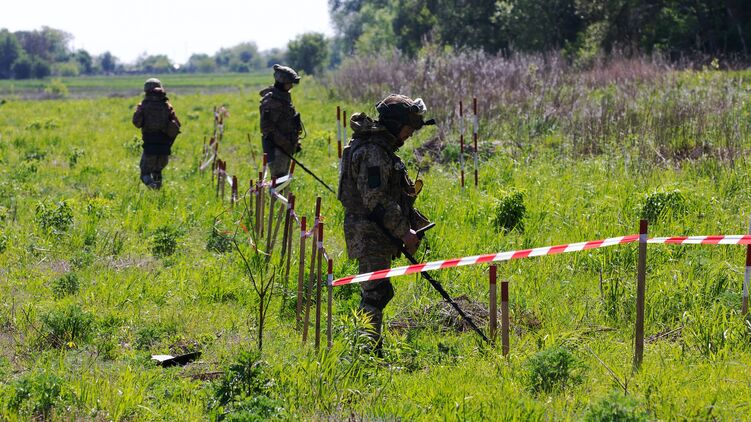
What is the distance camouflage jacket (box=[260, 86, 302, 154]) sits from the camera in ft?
36.4

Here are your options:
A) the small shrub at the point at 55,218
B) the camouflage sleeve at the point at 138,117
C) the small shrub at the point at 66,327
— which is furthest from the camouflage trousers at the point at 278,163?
the small shrub at the point at 66,327

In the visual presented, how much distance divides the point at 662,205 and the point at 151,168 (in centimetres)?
730

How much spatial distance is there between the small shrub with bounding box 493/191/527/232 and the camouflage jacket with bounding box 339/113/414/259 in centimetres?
326

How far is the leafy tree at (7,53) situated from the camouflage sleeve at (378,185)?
126 meters

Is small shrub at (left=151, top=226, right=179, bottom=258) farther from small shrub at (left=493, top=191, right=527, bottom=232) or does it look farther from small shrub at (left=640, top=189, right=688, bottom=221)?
small shrub at (left=640, top=189, right=688, bottom=221)

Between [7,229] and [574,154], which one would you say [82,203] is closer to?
[7,229]

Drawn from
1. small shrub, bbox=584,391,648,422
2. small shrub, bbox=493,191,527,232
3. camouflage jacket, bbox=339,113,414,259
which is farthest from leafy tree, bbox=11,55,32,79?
small shrub, bbox=584,391,648,422

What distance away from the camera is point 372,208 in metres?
5.95

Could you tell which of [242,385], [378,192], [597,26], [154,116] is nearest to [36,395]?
[242,385]

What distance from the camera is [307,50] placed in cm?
7738

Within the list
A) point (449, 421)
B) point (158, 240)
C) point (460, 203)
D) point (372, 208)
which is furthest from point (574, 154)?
point (449, 421)

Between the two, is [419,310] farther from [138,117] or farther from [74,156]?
[74,156]

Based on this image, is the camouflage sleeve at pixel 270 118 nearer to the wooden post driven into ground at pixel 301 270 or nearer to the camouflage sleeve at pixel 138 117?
the camouflage sleeve at pixel 138 117

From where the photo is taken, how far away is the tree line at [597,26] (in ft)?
97.9
